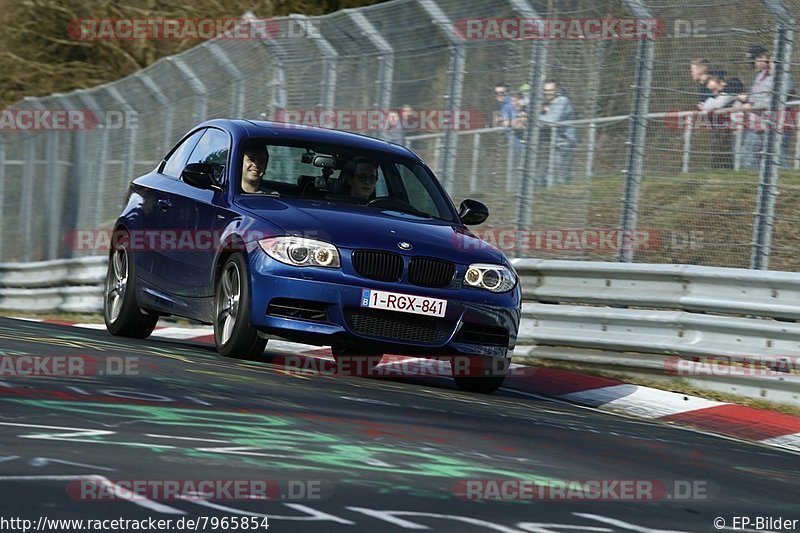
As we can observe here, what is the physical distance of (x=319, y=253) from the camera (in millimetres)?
9555

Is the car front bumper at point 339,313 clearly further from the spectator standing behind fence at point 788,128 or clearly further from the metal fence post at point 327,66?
the metal fence post at point 327,66

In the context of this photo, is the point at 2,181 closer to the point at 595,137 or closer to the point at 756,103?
the point at 595,137

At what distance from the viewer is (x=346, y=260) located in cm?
956

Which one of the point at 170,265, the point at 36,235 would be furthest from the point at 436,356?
the point at 36,235

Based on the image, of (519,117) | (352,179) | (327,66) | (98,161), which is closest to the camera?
(352,179)

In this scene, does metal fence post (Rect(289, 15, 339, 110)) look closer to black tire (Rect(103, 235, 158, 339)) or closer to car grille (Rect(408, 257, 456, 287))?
black tire (Rect(103, 235, 158, 339))

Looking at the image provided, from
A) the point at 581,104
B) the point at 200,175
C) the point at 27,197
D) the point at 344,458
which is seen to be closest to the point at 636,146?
the point at 581,104

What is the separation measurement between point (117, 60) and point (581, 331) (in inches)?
980

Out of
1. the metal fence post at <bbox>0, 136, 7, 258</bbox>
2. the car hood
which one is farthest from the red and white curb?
the metal fence post at <bbox>0, 136, 7, 258</bbox>

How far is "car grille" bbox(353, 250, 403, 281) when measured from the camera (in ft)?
31.6

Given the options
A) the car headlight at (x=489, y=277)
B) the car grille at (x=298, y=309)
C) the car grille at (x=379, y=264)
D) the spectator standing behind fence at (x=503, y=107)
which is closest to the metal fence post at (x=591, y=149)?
the spectator standing behind fence at (x=503, y=107)

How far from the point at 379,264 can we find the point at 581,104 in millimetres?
4027

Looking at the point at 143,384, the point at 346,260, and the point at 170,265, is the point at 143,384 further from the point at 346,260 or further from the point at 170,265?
the point at 170,265

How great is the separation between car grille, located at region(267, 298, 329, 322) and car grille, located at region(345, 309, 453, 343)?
0.50 ft
